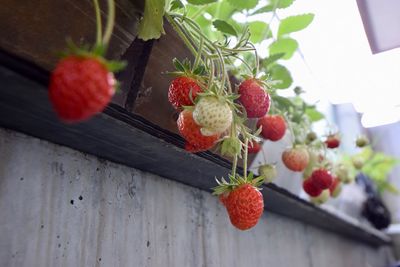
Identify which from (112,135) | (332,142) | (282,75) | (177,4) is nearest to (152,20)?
(177,4)

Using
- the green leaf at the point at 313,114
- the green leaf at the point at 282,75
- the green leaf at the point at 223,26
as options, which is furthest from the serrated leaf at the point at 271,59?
the green leaf at the point at 313,114

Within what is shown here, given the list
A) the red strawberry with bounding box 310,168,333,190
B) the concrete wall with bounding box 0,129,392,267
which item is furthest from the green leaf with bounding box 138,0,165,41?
the red strawberry with bounding box 310,168,333,190

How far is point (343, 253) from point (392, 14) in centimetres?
140

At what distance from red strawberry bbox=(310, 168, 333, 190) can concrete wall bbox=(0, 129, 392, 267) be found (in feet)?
0.84

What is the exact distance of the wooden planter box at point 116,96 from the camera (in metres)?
0.42

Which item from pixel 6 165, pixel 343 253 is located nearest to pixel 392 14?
pixel 6 165

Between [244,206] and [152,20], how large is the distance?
305mm

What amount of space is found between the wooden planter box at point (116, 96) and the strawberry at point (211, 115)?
12 centimetres

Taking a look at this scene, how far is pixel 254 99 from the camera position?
0.60 meters

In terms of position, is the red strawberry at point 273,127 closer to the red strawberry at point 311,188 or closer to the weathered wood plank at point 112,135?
the weathered wood plank at point 112,135

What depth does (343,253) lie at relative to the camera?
2078mm

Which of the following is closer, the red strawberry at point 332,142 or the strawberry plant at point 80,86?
the strawberry plant at point 80,86

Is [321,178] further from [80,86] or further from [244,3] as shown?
[80,86]

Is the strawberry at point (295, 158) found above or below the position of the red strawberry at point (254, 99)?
above
